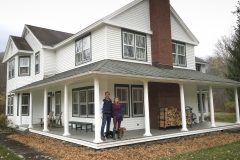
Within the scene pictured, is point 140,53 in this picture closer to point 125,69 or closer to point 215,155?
point 125,69

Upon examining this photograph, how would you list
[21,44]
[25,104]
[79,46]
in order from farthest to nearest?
[21,44], [25,104], [79,46]

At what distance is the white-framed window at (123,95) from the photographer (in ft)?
37.6

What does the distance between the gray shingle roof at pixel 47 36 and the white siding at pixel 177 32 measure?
904 cm

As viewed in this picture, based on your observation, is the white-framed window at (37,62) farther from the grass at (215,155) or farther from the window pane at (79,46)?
the grass at (215,155)

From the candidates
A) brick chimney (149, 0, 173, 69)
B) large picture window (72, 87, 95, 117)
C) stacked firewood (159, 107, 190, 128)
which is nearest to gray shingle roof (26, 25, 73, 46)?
large picture window (72, 87, 95, 117)

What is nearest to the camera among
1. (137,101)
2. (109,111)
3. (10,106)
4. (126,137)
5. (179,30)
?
(109,111)

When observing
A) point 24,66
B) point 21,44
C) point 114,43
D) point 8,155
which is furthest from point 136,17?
point 21,44

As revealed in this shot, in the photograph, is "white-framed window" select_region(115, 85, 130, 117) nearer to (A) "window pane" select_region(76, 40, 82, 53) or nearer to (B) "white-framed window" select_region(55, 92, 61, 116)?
(A) "window pane" select_region(76, 40, 82, 53)

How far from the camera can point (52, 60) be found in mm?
16328

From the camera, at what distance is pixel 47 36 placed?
1828 centimetres

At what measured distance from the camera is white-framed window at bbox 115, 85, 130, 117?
11453 millimetres

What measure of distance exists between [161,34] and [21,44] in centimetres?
1177

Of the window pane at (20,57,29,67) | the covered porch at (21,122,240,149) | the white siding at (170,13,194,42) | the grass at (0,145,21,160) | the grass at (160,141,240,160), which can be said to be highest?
the white siding at (170,13,194,42)

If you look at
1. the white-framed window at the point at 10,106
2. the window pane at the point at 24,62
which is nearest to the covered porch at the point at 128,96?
the window pane at the point at 24,62
